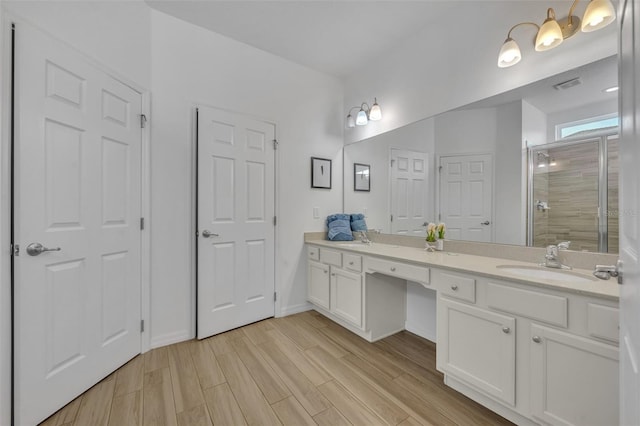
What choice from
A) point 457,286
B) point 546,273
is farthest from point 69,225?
point 546,273

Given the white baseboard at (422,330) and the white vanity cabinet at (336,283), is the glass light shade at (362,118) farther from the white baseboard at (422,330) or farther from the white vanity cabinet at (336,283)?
the white baseboard at (422,330)

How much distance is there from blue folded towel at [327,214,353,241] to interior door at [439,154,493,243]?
1.00 metres

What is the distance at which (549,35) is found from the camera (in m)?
1.40

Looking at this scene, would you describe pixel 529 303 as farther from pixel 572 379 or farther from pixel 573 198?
pixel 573 198

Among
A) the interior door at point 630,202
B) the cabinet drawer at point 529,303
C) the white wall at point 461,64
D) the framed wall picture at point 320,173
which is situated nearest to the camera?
the interior door at point 630,202

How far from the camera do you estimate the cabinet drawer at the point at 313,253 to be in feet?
8.89

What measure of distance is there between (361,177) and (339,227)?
651mm

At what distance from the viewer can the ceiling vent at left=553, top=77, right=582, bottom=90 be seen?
1459 millimetres

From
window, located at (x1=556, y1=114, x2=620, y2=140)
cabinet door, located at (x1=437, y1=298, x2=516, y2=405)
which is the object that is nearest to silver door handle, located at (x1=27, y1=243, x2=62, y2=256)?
cabinet door, located at (x1=437, y1=298, x2=516, y2=405)

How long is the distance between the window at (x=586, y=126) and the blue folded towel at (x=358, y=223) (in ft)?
5.76

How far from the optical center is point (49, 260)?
1.42m

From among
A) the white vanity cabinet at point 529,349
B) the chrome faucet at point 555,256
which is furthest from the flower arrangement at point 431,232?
the chrome faucet at point 555,256

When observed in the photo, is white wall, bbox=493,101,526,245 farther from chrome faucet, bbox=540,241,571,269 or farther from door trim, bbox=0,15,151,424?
door trim, bbox=0,15,151,424

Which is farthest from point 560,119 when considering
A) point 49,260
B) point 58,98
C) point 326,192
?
point 49,260
